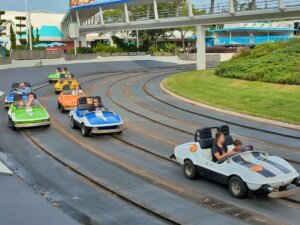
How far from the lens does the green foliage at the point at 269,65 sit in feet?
96.3

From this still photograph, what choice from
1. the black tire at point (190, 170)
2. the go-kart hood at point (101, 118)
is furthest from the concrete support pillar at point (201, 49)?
the black tire at point (190, 170)

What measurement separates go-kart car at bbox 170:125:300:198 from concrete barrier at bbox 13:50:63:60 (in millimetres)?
42185

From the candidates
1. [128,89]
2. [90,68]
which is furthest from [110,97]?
[90,68]

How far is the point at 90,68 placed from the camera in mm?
53312

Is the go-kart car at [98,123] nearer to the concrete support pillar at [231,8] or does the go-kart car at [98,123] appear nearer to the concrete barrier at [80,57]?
the concrete support pillar at [231,8]

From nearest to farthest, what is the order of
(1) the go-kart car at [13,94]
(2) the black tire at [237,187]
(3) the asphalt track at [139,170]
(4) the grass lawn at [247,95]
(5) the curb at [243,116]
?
(3) the asphalt track at [139,170] < (2) the black tire at [237,187] < (5) the curb at [243,116] < (4) the grass lawn at [247,95] < (1) the go-kart car at [13,94]

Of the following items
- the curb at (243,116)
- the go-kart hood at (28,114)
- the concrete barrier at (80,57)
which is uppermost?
Result: the concrete barrier at (80,57)

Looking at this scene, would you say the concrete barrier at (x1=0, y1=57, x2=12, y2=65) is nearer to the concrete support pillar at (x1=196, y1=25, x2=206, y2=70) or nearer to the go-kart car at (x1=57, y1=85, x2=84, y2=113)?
the concrete support pillar at (x1=196, y1=25, x2=206, y2=70)

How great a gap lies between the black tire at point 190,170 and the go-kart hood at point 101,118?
5.43m

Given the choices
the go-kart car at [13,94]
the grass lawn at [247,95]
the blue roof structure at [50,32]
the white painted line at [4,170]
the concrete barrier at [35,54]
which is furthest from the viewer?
the blue roof structure at [50,32]

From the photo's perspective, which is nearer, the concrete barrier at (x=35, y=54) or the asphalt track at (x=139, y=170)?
the asphalt track at (x=139, y=170)

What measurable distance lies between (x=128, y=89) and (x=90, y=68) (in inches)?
812

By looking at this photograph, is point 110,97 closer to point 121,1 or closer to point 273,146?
point 273,146

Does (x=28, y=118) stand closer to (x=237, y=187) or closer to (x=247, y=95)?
(x=237, y=187)
